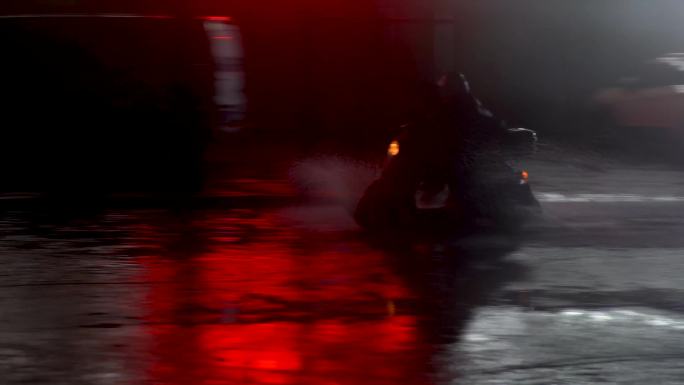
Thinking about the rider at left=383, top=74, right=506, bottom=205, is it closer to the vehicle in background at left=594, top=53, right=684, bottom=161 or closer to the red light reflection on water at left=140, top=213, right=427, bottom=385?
the red light reflection on water at left=140, top=213, right=427, bottom=385

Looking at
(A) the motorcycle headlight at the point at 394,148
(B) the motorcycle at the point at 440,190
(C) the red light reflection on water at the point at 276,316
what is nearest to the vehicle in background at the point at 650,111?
(B) the motorcycle at the point at 440,190

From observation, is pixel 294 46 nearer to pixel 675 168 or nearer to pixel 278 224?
pixel 675 168

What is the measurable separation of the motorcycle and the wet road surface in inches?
13.5

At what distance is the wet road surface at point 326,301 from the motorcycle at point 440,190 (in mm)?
343

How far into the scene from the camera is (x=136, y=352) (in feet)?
22.5

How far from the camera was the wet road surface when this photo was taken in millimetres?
6617

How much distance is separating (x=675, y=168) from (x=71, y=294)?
10.7 meters

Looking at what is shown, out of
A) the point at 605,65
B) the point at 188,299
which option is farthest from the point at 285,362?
the point at 605,65

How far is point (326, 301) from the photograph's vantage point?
834 centimetres

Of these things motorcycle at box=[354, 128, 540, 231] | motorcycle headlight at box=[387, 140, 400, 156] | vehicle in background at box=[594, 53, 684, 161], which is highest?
motorcycle headlight at box=[387, 140, 400, 156]

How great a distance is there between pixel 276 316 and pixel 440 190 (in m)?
4.13

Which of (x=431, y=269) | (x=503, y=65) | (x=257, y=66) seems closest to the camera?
(x=431, y=269)

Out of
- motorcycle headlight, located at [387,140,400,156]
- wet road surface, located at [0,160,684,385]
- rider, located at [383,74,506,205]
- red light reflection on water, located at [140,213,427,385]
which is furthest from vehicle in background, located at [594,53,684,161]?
red light reflection on water, located at [140,213,427,385]

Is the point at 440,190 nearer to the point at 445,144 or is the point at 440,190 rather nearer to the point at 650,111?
the point at 445,144
